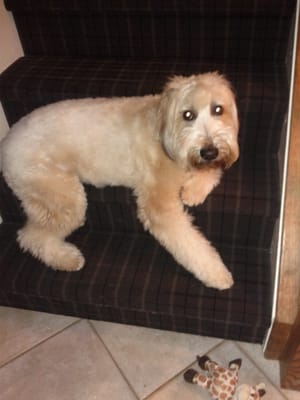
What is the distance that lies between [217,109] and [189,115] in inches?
5.2

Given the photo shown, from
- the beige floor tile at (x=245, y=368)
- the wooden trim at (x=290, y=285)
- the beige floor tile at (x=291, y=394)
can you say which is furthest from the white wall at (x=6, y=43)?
the beige floor tile at (x=291, y=394)

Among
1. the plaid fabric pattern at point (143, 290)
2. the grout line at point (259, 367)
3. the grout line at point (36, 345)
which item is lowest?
the grout line at point (259, 367)

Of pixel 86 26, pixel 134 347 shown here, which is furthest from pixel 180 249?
pixel 86 26

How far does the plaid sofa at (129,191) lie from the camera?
205 centimetres

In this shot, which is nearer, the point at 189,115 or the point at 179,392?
the point at 189,115

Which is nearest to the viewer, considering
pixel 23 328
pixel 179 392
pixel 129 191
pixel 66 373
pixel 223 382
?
pixel 223 382

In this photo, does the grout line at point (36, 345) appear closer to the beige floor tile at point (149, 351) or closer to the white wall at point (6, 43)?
the beige floor tile at point (149, 351)

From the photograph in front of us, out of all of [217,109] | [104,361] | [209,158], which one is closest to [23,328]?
[104,361]

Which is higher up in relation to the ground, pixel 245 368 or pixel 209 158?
pixel 209 158

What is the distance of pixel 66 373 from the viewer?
210cm

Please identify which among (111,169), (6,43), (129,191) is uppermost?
(6,43)

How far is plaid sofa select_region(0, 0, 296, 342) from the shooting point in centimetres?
205

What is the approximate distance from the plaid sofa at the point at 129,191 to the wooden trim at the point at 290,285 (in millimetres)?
122

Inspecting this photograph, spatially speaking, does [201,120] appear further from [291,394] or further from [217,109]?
[291,394]
